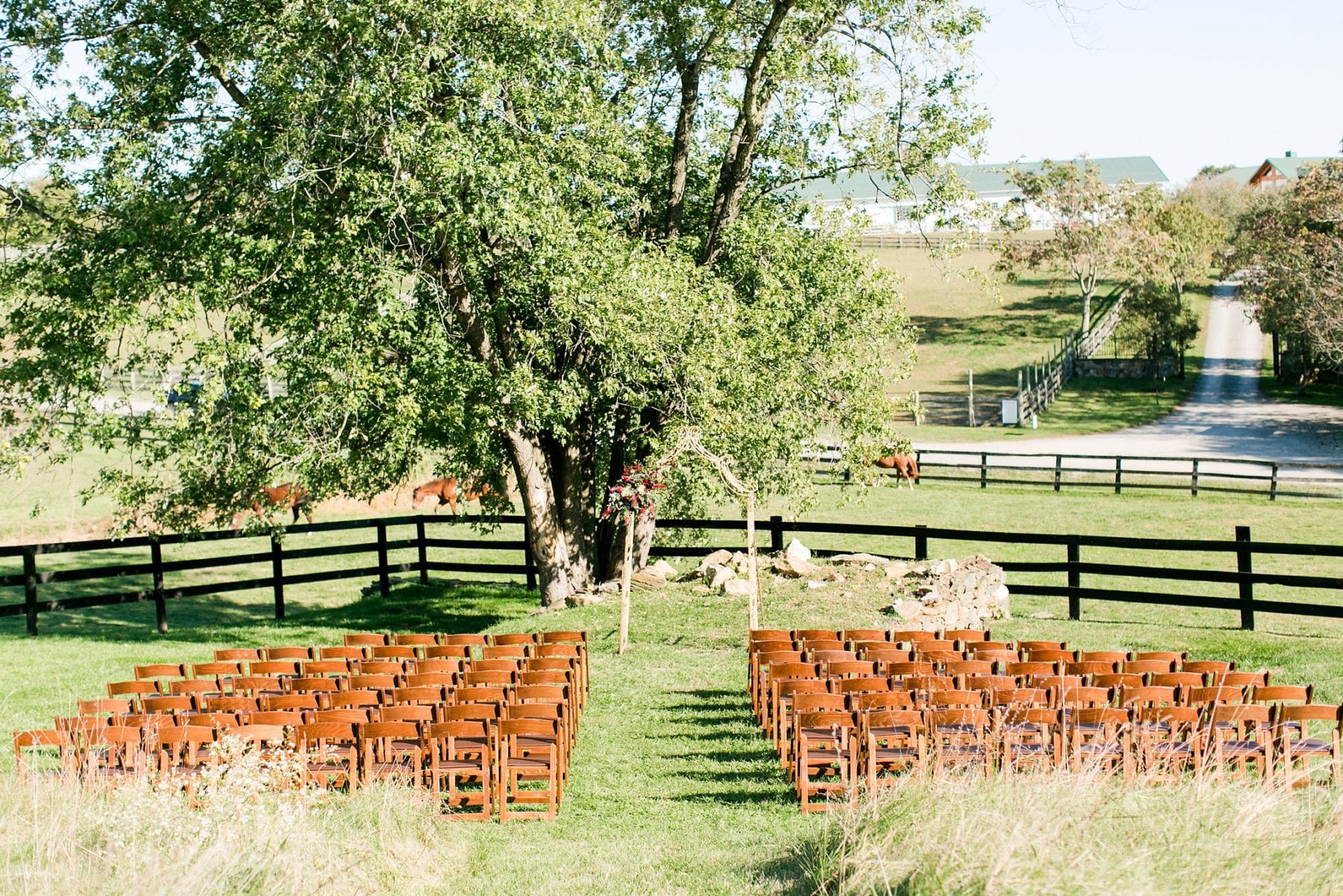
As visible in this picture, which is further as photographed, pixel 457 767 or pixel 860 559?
pixel 860 559

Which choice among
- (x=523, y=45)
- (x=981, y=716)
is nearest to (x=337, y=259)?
(x=523, y=45)

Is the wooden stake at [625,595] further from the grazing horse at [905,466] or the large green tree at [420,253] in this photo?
the grazing horse at [905,466]

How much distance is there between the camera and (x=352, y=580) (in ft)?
77.3

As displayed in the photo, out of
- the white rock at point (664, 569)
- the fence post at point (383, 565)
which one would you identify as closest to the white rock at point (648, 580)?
the white rock at point (664, 569)

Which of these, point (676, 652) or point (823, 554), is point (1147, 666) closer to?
point (676, 652)

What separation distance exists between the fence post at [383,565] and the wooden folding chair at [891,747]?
12.7m

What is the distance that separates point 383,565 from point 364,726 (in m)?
12.6

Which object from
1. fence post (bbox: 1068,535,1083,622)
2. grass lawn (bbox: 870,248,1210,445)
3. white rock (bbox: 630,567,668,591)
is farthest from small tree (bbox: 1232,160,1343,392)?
white rock (bbox: 630,567,668,591)

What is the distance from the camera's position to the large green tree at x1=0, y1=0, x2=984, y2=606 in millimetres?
14117

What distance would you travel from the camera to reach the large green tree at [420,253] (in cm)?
Answer: 1412

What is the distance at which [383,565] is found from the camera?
20766 millimetres

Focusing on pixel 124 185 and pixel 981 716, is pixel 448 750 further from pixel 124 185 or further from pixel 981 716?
pixel 124 185

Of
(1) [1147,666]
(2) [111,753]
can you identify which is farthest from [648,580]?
(2) [111,753]

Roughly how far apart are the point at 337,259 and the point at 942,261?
27.9 ft
